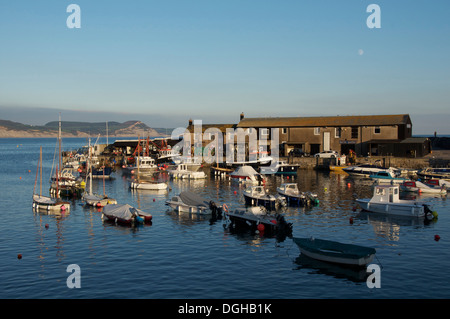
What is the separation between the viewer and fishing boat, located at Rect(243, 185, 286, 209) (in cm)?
5388

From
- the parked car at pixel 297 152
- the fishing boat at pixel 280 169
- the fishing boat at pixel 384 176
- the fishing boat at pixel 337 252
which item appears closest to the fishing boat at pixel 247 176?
the fishing boat at pixel 280 169

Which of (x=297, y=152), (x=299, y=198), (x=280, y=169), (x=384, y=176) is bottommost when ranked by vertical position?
(x=299, y=198)

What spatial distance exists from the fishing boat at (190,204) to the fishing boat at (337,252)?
57.1ft

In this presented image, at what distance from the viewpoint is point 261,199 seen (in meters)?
54.1

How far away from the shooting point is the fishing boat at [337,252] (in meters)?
31.8

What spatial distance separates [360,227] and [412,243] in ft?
21.8

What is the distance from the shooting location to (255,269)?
3212 cm

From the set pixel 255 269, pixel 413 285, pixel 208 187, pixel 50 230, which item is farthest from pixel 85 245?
pixel 208 187

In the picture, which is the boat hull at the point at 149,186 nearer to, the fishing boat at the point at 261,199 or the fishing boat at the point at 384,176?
the fishing boat at the point at 261,199

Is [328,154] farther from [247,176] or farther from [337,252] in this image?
[337,252]

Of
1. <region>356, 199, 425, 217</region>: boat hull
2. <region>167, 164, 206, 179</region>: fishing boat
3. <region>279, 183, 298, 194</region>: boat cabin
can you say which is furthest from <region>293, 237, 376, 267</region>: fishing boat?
<region>167, 164, 206, 179</region>: fishing boat

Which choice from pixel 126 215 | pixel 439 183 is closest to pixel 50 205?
pixel 126 215

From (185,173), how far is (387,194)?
1866 inches
